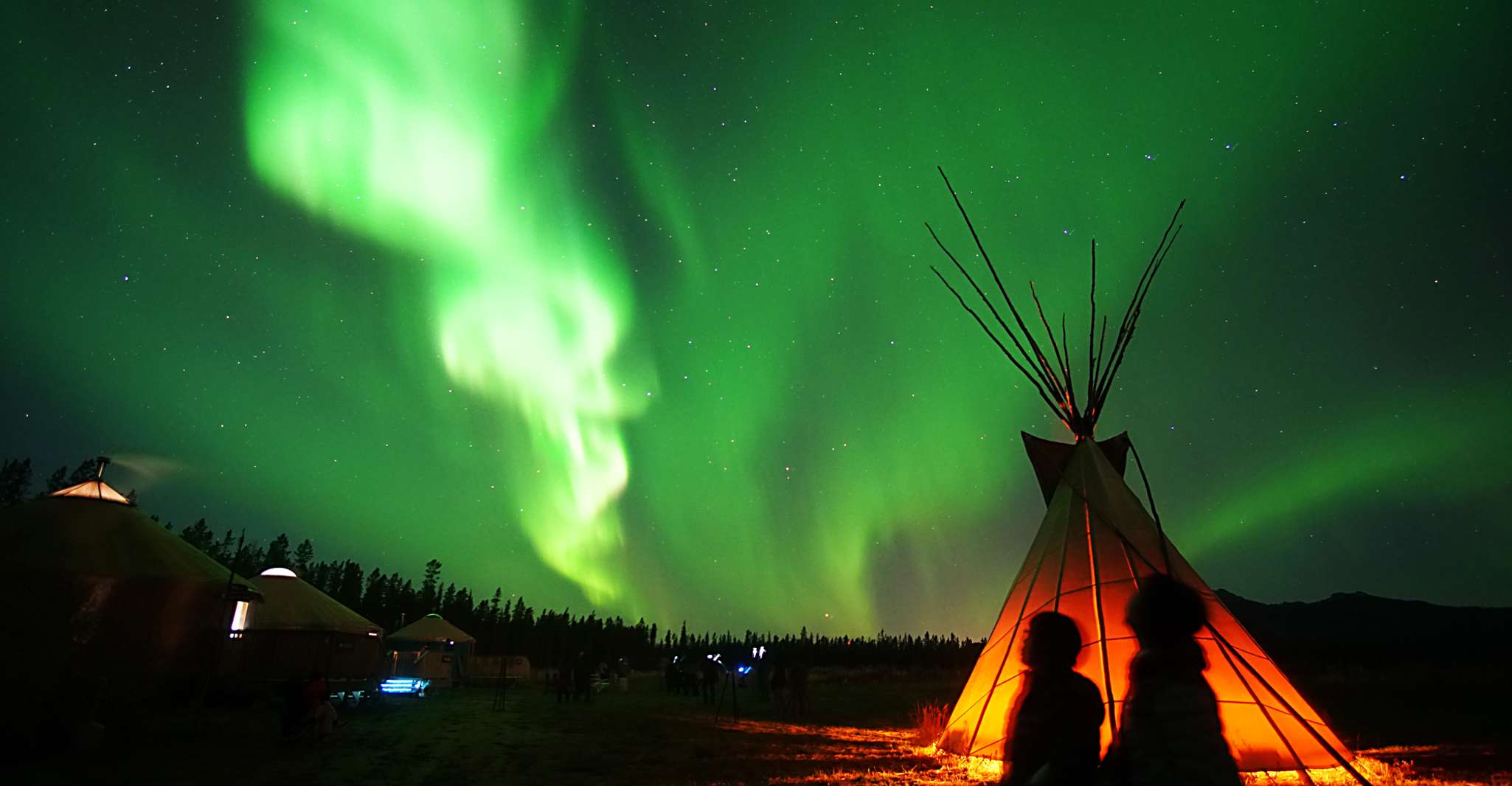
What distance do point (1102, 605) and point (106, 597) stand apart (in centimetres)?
1721

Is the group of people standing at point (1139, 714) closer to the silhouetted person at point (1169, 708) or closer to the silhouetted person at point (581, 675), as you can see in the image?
the silhouetted person at point (1169, 708)

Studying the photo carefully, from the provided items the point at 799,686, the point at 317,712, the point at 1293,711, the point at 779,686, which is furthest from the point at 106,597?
the point at 1293,711

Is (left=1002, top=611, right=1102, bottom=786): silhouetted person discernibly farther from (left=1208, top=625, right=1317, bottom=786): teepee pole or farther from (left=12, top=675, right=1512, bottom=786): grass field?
(left=1208, top=625, right=1317, bottom=786): teepee pole

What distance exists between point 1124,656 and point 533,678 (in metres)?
45.7

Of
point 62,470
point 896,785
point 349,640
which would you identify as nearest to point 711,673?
point 349,640

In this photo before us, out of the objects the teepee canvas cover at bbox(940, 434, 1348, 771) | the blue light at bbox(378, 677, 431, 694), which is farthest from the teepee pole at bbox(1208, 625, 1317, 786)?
the blue light at bbox(378, 677, 431, 694)

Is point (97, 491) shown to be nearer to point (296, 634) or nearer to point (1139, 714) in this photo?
point (296, 634)

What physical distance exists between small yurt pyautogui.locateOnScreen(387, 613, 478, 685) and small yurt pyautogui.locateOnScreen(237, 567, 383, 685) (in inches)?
Result: 237

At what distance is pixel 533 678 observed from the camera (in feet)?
150

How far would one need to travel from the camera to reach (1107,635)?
24.5ft

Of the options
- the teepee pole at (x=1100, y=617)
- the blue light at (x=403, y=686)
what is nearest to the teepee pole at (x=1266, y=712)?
the teepee pole at (x=1100, y=617)

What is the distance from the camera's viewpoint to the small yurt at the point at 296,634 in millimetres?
19328

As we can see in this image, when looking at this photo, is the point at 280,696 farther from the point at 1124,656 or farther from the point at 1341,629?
the point at 1341,629

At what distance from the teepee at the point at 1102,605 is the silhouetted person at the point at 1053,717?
3858 mm
